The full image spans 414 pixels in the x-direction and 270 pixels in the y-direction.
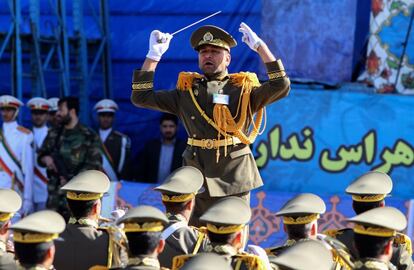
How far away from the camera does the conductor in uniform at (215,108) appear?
7.09m

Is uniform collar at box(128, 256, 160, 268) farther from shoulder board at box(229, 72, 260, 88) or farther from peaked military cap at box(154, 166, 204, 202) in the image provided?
shoulder board at box(229, 72, 260, 88)

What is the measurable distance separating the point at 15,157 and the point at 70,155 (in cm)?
53

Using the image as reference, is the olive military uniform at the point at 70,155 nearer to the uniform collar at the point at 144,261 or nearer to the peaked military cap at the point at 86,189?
the peaked military cap at the point at 86,189

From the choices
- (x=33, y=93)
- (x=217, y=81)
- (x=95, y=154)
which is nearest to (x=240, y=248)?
(x=217, y=81)

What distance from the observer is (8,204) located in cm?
593

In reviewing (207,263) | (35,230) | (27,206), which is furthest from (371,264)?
(27,206)

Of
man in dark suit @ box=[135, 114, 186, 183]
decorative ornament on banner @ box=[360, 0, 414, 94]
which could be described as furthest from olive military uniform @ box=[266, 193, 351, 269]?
man in dark suit @ box=[135, 114, 186, 183]

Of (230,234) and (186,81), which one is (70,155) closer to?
(186,81)

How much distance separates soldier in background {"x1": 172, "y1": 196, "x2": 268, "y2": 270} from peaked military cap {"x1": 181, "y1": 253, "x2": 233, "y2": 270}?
0.44 m

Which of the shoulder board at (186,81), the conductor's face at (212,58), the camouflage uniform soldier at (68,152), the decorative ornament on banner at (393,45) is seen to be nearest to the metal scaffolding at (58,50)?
the camouflage uniform soldier at (68,152)

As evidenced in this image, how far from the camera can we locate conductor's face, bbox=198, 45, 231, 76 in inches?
279

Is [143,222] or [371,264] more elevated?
[143,222]

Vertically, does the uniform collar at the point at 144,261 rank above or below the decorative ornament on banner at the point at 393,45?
below

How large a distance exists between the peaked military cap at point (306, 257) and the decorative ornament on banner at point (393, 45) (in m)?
4.81
